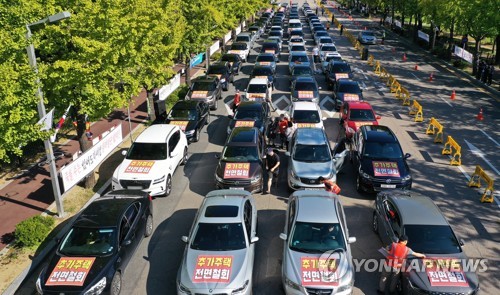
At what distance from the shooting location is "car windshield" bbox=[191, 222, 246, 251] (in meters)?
10.3

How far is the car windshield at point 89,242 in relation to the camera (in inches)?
402

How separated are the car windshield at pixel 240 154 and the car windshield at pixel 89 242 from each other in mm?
5619

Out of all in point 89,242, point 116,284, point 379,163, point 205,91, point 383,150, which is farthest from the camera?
point 205,91

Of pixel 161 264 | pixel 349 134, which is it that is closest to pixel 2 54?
pixel 161 264

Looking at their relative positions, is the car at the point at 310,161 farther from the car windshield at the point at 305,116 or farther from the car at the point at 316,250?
the car at the point at 316,250

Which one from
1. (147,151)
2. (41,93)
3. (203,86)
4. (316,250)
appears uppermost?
(41,93)

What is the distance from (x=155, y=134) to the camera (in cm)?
1631

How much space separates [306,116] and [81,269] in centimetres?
1231

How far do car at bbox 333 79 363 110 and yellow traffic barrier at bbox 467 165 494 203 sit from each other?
29.2ft

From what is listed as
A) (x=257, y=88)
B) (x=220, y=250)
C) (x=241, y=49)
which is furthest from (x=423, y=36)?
(x=220, y=250)

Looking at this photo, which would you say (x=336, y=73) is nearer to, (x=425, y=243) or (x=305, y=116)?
(x=305, y=116)

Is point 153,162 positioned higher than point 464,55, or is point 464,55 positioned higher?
point 464,55

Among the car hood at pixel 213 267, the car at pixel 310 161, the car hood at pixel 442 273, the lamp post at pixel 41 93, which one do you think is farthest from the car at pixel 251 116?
the car hood at pixel 442 273

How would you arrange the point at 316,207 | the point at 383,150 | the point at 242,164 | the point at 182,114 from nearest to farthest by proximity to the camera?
the point at 316,207 < the point at 242,164 < the point at 383,150 < the point at 182,114
